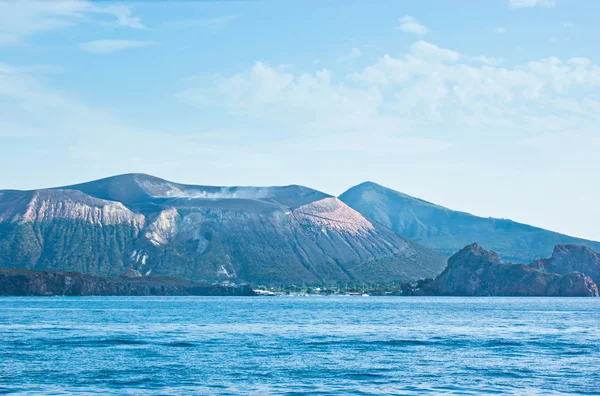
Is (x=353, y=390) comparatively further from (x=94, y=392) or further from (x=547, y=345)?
(x=547, y=345)

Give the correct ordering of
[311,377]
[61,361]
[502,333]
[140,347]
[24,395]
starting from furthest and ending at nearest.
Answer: [502,333] < [140,347] < [61,361] < [311,377] < [24,395]

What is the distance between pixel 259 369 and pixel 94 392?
17192 millimetres

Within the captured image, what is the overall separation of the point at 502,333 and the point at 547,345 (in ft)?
63.2

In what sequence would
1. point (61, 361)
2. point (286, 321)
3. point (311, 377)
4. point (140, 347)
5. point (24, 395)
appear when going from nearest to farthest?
point (24, 395)
point (311, 377)
point (61, 361)
point (140, 347)
point (286, 321)

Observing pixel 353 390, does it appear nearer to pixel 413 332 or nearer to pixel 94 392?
pixel 94 392

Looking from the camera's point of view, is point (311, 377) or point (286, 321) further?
point (286, 321)

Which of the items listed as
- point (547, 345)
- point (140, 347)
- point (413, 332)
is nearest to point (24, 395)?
point (140, 347)

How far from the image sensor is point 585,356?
271 feet


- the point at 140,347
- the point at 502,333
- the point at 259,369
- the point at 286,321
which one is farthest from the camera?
the point at 286,321

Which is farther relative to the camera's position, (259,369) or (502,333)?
(502,333)

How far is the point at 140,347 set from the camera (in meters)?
93.2

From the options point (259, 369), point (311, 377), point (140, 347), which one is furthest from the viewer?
point (140, 347)

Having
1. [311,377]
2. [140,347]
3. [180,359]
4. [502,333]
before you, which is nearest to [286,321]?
[502,333]

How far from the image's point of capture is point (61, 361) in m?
79.2
